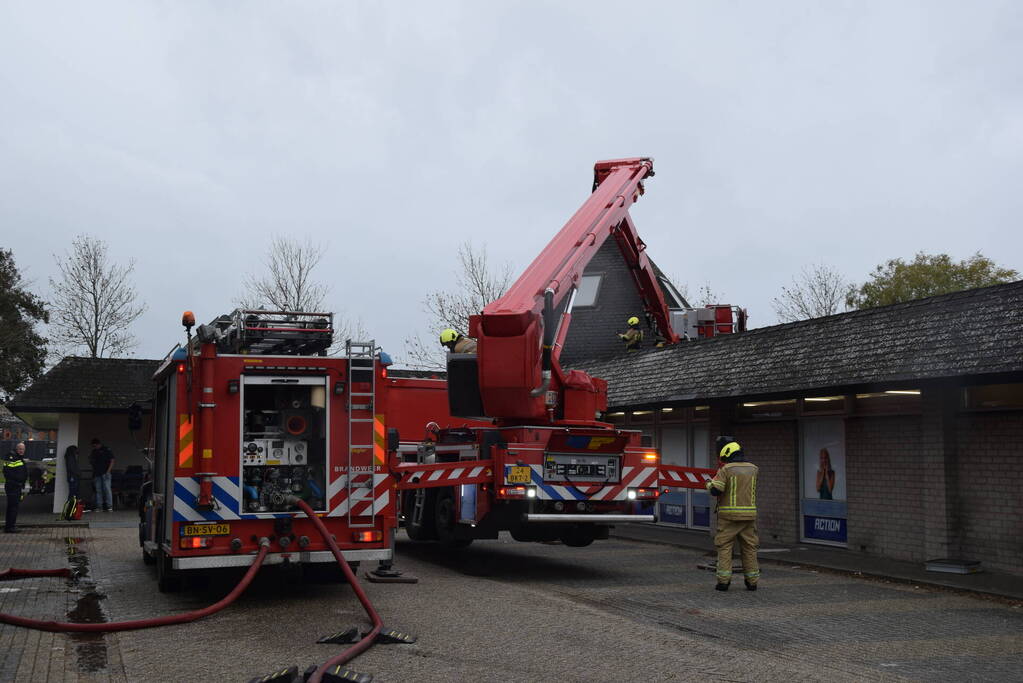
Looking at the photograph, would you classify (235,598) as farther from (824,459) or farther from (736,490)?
(824,459)

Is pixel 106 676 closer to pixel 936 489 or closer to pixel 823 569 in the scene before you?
pixel 823 569

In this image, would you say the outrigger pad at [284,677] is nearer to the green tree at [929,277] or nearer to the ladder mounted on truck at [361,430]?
the ladder mounted on truck at [361,430]

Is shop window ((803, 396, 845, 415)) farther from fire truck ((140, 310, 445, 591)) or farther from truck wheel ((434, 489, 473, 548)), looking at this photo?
fire truck ((140, 310, 445, 591))

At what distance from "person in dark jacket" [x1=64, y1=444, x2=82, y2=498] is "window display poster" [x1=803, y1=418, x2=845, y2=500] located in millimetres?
16068

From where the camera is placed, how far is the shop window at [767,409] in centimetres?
1645

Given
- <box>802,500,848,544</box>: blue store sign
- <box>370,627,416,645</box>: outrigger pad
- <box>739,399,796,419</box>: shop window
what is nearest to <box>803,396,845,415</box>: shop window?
<box>739,399,796,419</box>: shop window

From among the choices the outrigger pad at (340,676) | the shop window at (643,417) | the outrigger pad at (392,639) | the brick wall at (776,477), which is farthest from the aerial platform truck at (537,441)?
the shop window at (643,417)

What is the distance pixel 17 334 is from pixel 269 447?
832 inches

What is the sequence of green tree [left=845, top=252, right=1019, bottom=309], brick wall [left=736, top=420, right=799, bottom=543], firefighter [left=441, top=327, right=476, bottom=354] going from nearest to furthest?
firefighter [left=441, top=327, right=476, bottom=354], brick wall [left=736, top=420, right=799, bottom=543], green tree [left=845, top=252, right=1019, bottom=309]

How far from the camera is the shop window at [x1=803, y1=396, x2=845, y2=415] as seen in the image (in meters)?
15.3

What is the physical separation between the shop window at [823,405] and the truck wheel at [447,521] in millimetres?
5686

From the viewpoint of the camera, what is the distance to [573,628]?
895 centimetres

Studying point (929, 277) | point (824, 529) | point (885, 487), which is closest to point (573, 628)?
point (885, 487)

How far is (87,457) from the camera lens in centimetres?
2591
